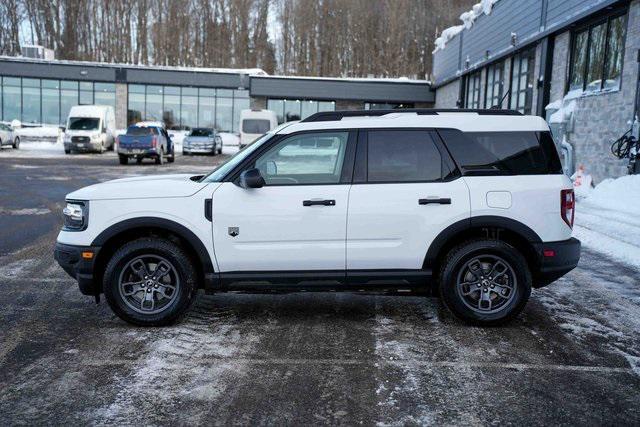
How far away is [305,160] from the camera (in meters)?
5.51

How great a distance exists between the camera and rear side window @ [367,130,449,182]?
545 centimetres

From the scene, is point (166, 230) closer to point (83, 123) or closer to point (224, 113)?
point (83, 123)

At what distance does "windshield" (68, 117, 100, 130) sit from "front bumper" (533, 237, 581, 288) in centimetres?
3469

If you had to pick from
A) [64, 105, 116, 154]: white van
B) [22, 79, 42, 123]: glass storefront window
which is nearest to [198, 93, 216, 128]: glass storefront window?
[22, 79, 42, 123]: glass storefront window

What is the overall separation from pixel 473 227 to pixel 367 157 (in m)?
1.12

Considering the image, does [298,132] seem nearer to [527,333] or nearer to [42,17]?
[527,333]

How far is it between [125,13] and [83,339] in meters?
69.9

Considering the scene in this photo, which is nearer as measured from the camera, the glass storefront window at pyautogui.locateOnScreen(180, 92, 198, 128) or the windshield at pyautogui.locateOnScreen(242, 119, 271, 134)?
the windshield at pyautogui.locateOnScreen(242, 119, 271, 134)

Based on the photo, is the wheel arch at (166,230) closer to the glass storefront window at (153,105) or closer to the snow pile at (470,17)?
the snow pile at (470,17)

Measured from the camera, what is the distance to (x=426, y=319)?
5.73 m

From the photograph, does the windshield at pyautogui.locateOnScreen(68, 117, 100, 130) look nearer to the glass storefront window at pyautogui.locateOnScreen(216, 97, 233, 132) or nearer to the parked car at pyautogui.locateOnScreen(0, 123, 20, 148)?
the parked car at pyautogui.locateOnScreen(0, 123, 20, 148)

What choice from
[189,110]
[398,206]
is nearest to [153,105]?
[189,110]

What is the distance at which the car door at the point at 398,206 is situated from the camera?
532 cm

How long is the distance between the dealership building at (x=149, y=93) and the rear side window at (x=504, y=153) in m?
42.0
